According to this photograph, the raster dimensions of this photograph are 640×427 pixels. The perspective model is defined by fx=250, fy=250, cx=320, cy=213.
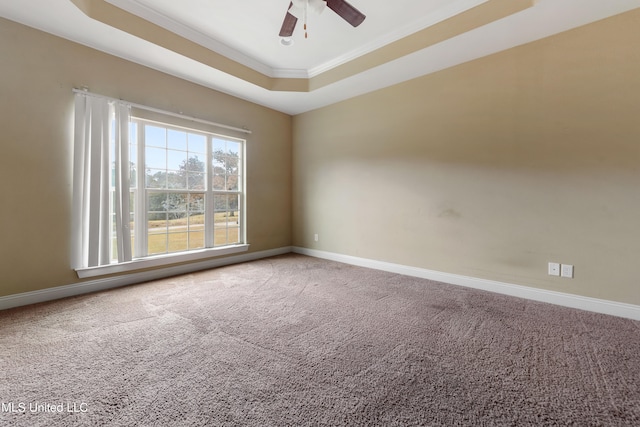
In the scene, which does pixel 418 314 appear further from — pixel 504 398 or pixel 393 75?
pixel 393 75

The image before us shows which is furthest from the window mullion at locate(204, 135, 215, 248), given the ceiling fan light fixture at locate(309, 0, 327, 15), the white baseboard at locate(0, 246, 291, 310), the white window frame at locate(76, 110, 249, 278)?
the ceiling fan light fixture at locate(309, 0, 327, 15)

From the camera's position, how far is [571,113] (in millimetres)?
2451

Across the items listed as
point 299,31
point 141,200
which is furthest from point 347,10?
point 141,200

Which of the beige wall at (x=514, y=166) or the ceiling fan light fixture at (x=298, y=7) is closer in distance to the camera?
the ceiling fan light fixture at (x=298, y=7)

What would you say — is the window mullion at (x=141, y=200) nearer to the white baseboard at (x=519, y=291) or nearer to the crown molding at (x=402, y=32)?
the crown molding at (x=402, y=32)

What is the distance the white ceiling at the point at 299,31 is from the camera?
2270 mm

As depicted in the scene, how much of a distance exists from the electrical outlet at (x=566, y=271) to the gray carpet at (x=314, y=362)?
36 centimetres

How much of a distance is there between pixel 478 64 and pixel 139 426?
422 cm

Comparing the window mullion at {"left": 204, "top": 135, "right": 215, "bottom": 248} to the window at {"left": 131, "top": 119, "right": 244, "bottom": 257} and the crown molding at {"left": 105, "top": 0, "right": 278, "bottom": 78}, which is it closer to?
the window at {"left": 131, "top": 119, "right": 244, "bottom": 257}

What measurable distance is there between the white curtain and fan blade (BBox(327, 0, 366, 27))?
2587mm

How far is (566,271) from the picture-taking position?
2.49m

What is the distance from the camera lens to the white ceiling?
7.45ft

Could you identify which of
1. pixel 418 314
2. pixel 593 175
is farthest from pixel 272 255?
pixel 593 175

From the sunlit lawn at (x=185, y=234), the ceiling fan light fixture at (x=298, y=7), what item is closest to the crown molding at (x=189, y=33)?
the ceiling fan light fixture at (x=298, y=7)
